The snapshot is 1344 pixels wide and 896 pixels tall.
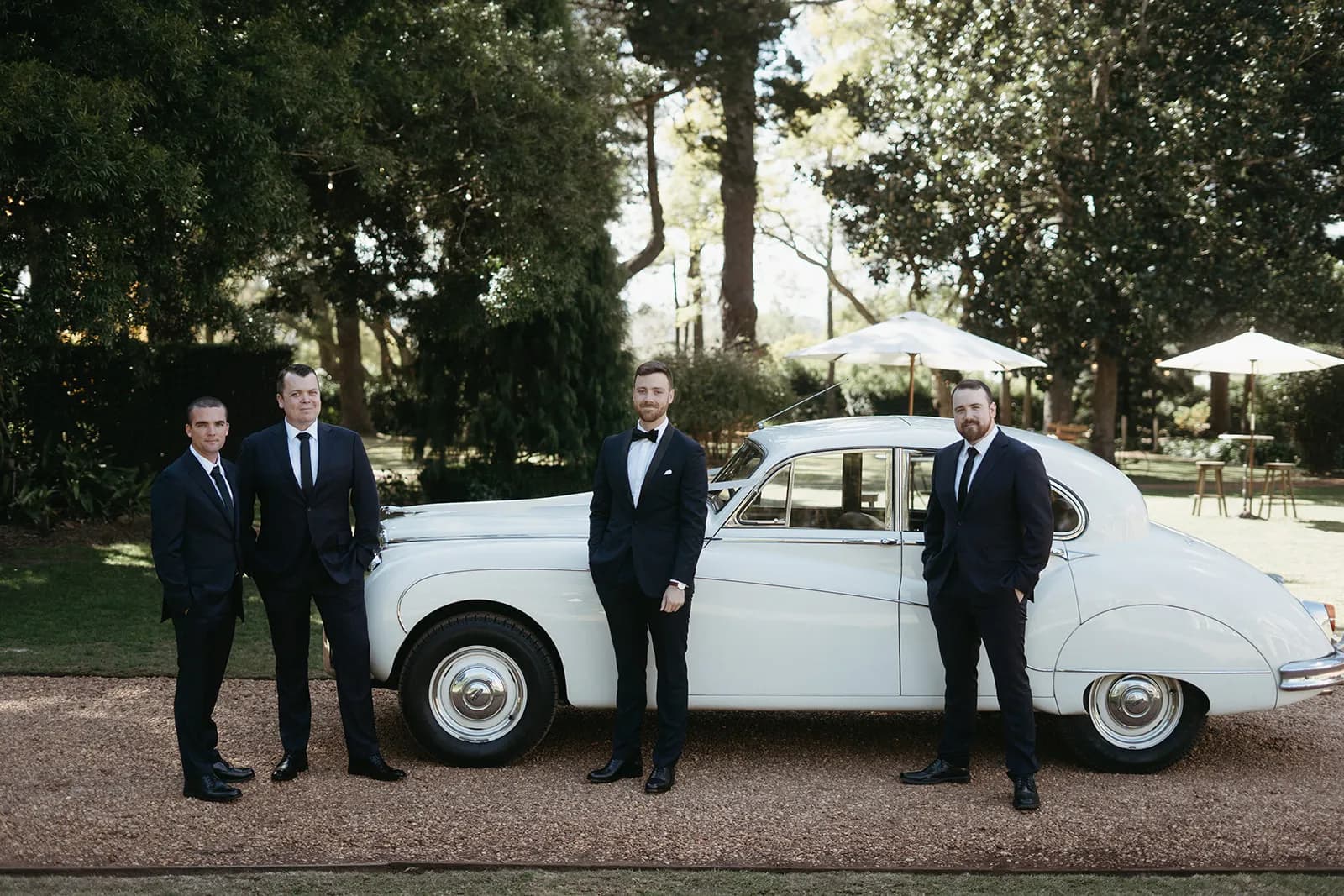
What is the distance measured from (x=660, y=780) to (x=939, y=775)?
4.30 feet

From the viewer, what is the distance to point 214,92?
10.5 m

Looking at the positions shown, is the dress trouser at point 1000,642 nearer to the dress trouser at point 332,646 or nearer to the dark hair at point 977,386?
the dark hair at point 977,386

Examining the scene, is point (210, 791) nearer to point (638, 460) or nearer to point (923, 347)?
point (638, 460)

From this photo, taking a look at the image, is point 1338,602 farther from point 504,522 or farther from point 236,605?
point 236,605

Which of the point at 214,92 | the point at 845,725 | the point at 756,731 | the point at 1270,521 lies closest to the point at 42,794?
the point at 756,731

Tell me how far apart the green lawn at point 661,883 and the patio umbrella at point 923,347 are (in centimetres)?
827

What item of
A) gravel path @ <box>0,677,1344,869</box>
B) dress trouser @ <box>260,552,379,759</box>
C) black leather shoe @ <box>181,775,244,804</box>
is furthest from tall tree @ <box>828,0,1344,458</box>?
black leather shoe @ <box>181,775,244,804</box>

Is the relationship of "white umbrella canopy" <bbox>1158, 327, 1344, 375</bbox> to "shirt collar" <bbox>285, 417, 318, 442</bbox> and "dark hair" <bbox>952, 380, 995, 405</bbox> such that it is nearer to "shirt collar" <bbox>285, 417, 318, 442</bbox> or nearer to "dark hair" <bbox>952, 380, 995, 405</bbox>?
"dark hair" <bbox>952, 380, 995, 405</bbox>

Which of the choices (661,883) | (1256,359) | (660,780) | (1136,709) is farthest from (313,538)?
(1256,359)

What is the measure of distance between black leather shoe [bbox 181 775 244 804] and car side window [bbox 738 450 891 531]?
8.55 ft

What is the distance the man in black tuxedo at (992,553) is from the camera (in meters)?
5.47

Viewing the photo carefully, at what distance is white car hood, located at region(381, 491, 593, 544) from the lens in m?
6.30

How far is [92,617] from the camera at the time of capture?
396 inches

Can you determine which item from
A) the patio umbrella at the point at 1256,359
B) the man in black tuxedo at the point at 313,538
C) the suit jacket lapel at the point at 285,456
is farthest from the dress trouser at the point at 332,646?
the patio umbrella at the point at 1256,359
